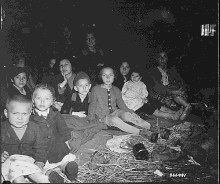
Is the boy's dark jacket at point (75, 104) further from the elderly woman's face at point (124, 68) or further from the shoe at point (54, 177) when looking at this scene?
the shoe at point (54, 177)

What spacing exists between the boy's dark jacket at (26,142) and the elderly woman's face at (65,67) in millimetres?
1008

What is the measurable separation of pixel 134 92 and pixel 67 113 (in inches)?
40.8

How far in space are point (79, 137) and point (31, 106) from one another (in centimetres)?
73

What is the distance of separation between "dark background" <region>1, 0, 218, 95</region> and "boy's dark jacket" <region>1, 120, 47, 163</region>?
94cm

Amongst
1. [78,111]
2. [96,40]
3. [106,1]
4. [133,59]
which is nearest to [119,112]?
[78,111]

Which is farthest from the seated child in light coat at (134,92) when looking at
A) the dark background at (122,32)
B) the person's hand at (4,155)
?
the person's hand at (4,155)

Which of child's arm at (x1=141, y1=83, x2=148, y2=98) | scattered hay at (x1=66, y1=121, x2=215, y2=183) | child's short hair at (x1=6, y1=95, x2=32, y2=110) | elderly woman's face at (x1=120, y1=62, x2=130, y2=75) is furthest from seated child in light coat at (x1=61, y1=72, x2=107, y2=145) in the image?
child's arm at (x1=141, y1=83, x2=148, y2=98)

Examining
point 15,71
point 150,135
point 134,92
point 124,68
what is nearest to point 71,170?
point 150,135

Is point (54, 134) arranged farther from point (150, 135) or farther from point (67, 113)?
point (150, 135)

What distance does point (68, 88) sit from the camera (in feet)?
9.81

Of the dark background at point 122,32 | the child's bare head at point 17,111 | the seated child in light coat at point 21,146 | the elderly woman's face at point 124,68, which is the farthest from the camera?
the elderly woman's face at point 124,68

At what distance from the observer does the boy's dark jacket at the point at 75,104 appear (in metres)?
2.87

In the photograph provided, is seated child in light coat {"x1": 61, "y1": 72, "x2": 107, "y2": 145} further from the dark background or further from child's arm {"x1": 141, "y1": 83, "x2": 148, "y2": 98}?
child's arm {"x1": 141, "y1": 83, "x2": 148, "y2": 98}

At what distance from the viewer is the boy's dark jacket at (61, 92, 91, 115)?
2.87 metres
